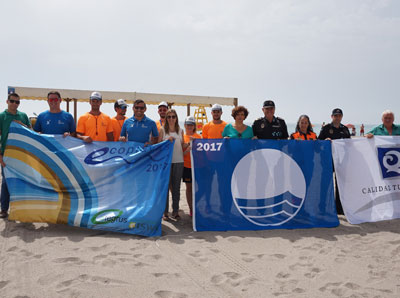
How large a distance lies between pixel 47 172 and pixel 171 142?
1.97m

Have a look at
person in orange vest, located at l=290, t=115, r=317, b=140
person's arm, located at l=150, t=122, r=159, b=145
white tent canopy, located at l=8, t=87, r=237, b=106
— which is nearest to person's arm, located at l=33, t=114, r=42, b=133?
person's arm, located at l=150, t=122, r=159, b=145

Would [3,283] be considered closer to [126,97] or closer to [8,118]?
[8,118]

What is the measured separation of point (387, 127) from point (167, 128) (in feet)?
13.6

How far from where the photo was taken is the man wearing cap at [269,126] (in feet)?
16.4

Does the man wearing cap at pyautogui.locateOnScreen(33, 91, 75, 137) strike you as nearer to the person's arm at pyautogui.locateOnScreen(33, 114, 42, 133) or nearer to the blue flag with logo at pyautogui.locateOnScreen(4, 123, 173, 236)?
the person's arm at pyautogui.locateOnScreen(33, 114, 42, 133)

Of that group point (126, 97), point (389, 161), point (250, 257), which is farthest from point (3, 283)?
point (126, 97)

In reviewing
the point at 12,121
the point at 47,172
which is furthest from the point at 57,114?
the point at 47,172

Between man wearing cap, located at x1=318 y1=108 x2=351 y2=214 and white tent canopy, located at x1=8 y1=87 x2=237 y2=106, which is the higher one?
white tent canopy, located at x1=8 y1=87 x2=237 y2=106

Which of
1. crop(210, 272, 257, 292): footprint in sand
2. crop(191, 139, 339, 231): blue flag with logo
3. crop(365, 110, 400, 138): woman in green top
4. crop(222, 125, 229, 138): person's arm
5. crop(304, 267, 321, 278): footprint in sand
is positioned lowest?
crop(210, 272, 257, 292): footprint in sand

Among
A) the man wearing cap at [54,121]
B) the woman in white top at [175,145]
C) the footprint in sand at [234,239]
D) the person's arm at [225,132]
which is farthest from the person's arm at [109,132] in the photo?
the footprint in sand at [234,239]

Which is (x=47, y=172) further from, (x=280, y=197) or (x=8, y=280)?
(x=280, y=197)

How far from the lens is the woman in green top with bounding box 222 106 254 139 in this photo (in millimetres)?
4902

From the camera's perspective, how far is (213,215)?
4.50 m

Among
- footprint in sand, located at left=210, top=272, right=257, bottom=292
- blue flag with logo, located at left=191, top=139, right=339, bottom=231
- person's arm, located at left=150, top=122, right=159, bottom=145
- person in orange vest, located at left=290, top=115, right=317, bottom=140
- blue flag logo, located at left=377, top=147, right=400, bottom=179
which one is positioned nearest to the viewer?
footprint in sand, located at left=210, top=272, right=257, bottom=292
